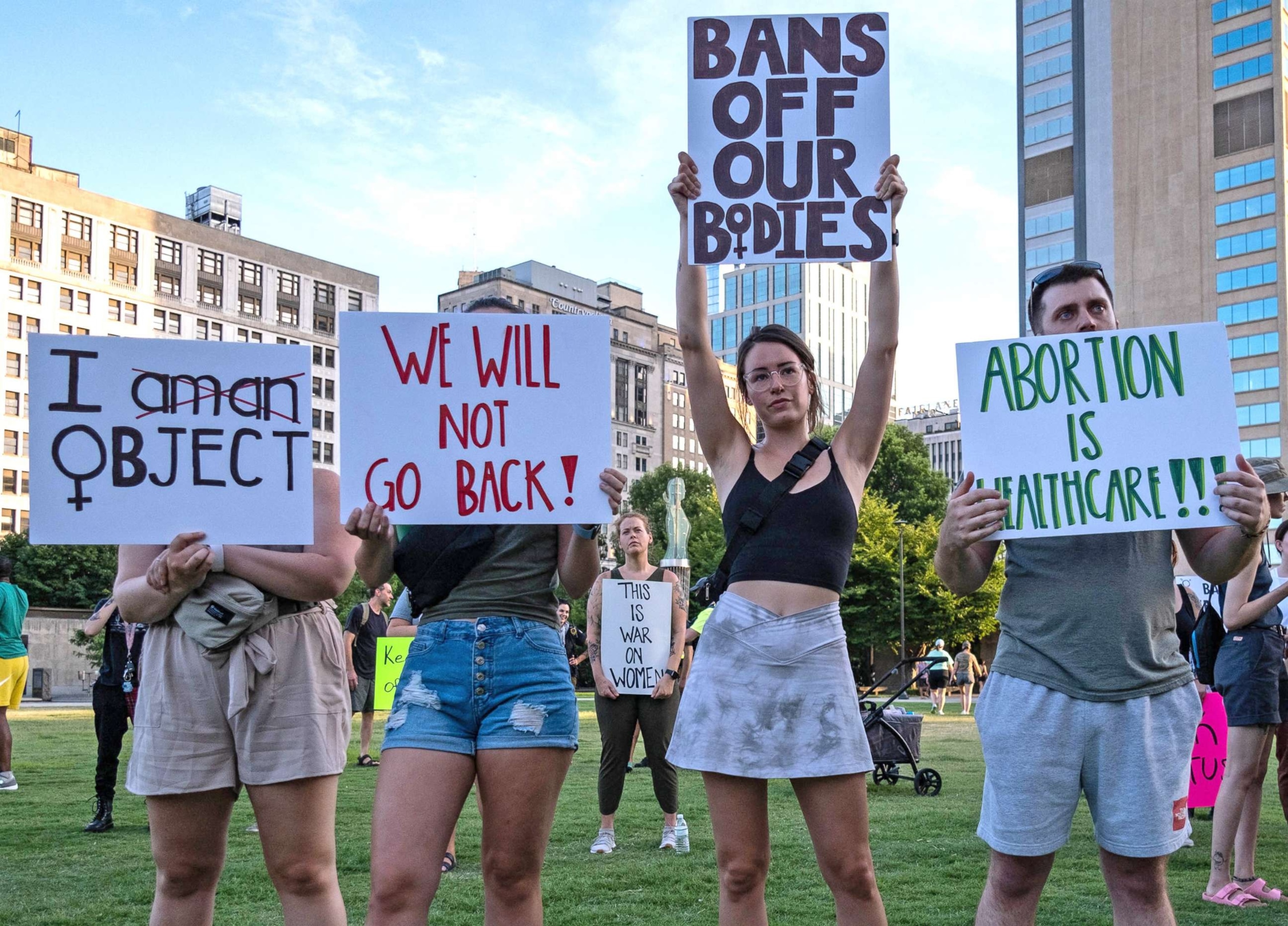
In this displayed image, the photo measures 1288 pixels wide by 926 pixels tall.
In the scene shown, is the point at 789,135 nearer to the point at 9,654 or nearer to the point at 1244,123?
the point at 9,654

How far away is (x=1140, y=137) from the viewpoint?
78188 millimetres

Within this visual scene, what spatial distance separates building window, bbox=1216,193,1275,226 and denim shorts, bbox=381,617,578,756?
78.9 m

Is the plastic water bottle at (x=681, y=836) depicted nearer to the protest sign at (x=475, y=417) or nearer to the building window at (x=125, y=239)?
the protest sign at (x=475, y=417)

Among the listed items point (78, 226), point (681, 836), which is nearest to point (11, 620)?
point (681, 836)

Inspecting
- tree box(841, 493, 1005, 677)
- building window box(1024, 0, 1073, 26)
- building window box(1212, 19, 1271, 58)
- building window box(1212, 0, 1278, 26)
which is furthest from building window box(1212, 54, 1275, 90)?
tree box(841, 493, 1005, 677)

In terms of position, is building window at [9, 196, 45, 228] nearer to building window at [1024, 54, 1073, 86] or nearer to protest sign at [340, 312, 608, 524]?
building window at [1024, 54, 1073, 86]

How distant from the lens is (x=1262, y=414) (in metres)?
71.1

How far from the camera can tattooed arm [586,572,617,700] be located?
7.96m

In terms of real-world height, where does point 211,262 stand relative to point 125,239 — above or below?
below

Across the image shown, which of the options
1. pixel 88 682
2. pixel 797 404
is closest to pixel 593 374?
pixel 797 404

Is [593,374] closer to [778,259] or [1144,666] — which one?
[778,259]

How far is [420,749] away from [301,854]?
1.68 feet

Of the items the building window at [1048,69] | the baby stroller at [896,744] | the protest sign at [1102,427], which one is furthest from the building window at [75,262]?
the protest sign at [1102,427]

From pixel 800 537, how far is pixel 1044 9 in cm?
9029
